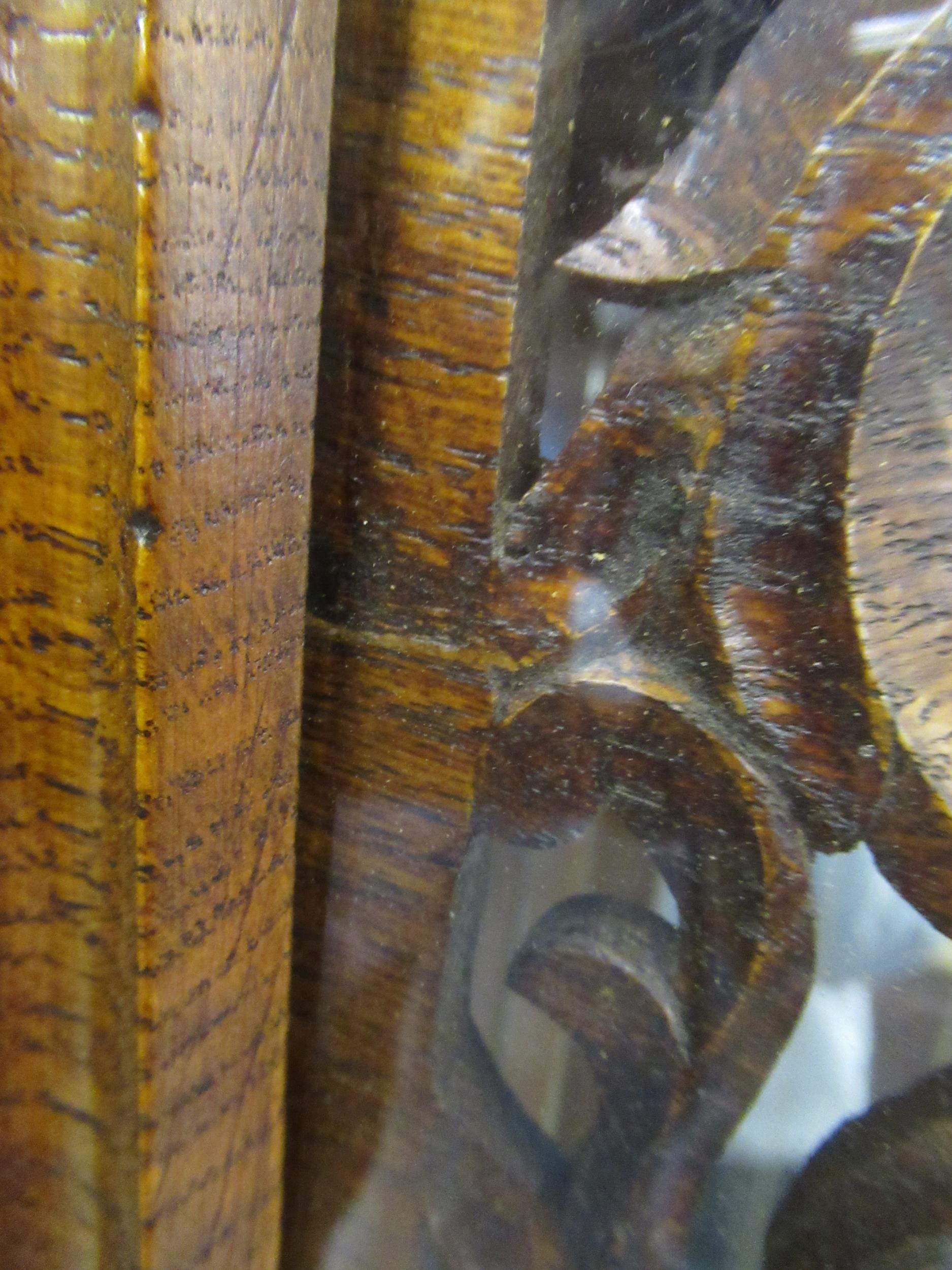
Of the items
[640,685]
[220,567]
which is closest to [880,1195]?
[640,685]

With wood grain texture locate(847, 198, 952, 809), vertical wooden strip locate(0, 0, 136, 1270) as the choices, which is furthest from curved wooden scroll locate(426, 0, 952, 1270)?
vertical wooden strip locate(0, 0, 136, 1270)

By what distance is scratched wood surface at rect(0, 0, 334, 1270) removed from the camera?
0.89ft

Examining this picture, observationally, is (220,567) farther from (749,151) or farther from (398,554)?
(749,151)

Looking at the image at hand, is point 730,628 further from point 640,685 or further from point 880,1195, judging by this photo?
point 880,1195

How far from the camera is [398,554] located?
1.17ft

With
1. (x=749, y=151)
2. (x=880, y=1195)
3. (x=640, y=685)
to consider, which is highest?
(x=749, y=151)

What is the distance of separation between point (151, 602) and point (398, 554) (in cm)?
9

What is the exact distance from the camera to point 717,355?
32cm

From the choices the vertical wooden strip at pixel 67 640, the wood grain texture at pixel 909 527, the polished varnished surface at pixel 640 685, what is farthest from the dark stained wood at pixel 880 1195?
the vertical wooden strip at pixel 67 640

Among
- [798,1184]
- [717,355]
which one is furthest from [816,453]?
[798,1184]

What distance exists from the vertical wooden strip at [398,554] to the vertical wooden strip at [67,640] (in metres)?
0.08

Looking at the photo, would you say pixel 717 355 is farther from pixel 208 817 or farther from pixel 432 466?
pixel 208 817

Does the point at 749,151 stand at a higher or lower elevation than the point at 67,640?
higher

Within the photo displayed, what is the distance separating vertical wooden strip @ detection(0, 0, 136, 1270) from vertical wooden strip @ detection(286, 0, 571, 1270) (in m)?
0.08
